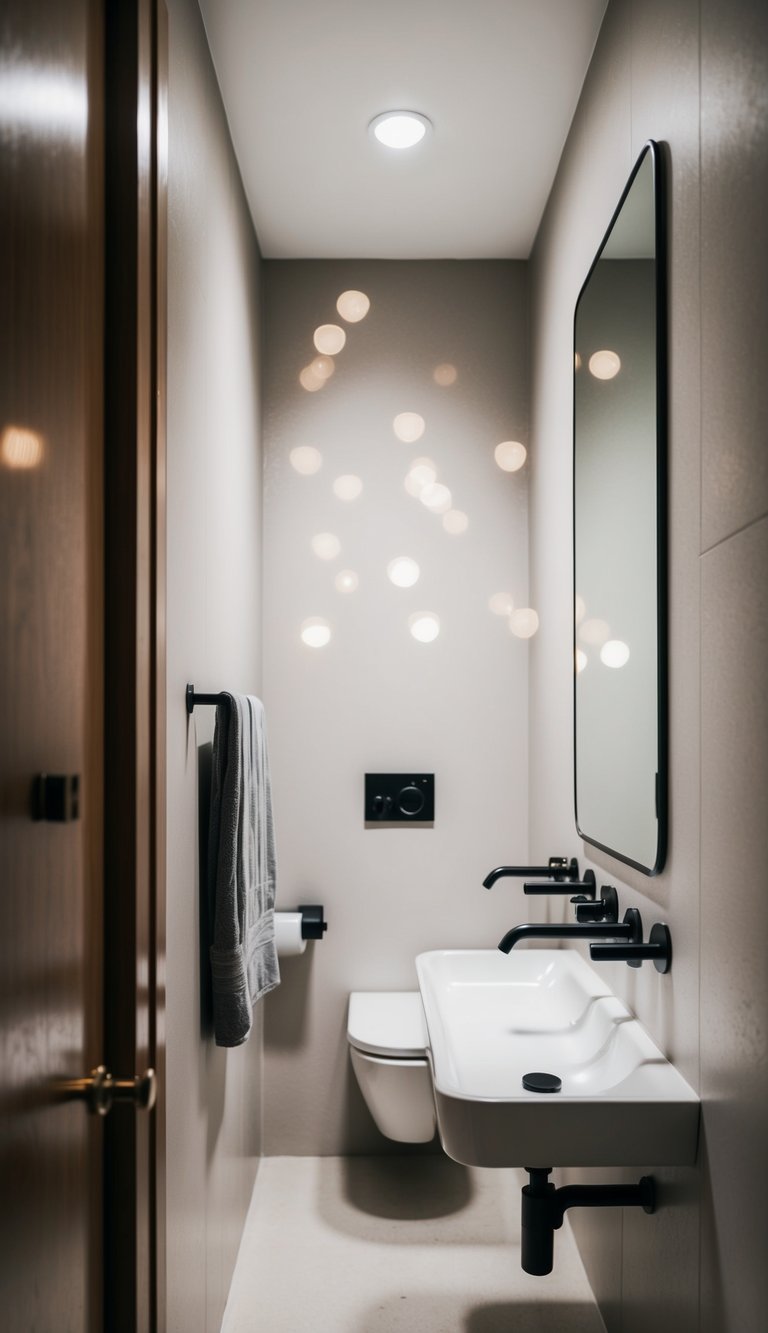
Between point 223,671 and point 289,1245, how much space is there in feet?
4.57

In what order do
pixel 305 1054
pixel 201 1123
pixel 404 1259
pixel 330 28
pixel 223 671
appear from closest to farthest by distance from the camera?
pixel 201 1123 → pixel 330 28 → pixel 223 671 → pixel 404 1259 → pixel 305 1054

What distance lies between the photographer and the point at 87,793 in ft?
3.59

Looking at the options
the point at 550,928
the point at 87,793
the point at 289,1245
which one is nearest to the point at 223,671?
the point at 550,928

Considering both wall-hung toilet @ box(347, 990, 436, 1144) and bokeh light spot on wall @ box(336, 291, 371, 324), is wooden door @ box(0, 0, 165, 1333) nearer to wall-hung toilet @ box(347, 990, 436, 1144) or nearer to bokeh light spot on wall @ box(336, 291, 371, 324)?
wall-hung toilet @ box(347, 990, 436, 1144)

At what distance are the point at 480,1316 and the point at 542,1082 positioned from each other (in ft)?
2.60

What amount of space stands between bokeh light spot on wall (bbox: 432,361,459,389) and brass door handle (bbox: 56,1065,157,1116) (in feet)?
7.29

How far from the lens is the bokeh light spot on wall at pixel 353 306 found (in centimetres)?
288

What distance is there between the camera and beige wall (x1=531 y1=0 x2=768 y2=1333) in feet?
3.70

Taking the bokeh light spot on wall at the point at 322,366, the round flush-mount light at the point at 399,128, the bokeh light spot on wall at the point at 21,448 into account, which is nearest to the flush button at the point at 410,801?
the bokeh light spot on wall at the point at 322,366

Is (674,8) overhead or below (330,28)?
below

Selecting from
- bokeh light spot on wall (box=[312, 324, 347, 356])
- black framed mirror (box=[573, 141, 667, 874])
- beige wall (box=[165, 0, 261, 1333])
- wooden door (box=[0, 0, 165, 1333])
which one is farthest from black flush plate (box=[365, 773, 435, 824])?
wooden door (box=[0, 0, 165, 1333])

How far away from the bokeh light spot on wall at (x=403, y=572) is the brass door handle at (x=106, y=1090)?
6.16 feet

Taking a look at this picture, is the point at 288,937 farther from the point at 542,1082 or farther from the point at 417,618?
the point at 542,1082

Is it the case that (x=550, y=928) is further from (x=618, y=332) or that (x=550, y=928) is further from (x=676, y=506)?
(x=618, y=332)
